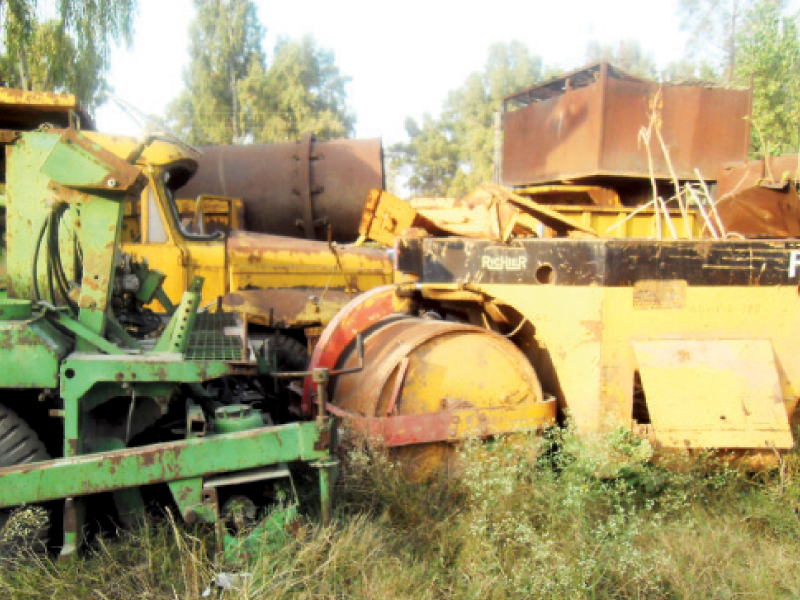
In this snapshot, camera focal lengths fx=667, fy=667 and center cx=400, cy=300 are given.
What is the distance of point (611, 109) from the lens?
9328 mm

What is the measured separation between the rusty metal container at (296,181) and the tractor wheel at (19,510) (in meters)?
6.37

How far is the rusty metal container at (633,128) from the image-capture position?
933 cm

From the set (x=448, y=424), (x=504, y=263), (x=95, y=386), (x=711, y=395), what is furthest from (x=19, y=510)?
(x=711, y=395)

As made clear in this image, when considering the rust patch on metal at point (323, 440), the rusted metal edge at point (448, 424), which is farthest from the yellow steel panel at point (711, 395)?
the rust patch on metal at point (323, 440)

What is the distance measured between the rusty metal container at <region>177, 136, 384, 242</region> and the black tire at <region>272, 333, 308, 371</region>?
3477mm

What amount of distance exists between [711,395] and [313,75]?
110ft

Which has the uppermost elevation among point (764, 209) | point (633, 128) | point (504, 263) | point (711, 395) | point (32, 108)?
point (633, 128)

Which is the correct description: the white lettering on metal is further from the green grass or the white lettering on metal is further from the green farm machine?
the green farm machine

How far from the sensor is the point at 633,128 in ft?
31.0

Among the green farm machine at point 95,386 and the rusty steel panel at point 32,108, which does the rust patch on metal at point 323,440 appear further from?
the rusty steel panel at point 32,108

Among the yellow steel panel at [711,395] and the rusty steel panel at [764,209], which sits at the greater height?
the rusty steel panel at [764,209]

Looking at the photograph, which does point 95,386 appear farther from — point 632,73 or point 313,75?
point 313,75

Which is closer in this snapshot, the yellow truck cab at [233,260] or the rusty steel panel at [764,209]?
the rusty steel panel at [764,209]

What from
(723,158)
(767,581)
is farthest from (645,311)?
(723,158)
